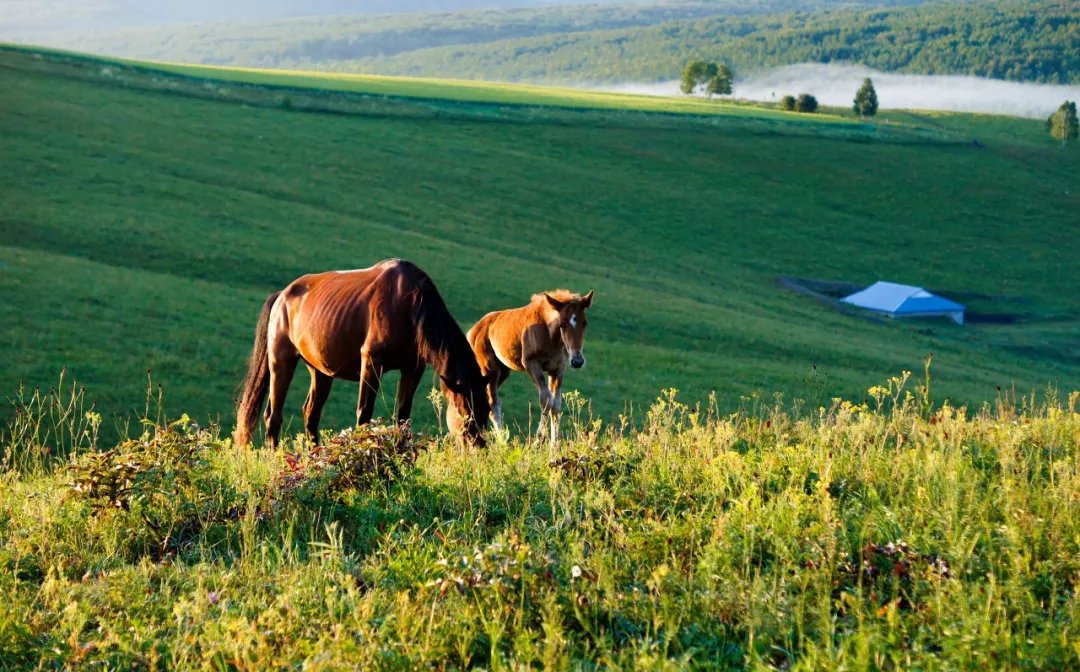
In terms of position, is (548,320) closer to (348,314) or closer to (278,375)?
(348,314)

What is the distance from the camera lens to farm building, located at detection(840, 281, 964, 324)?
54.8m

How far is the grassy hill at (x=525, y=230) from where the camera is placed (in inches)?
1224

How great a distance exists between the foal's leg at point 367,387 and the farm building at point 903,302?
46.6 metres

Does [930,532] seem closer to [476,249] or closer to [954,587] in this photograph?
[954,587]

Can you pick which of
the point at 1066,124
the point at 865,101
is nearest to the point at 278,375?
the point at 865,101

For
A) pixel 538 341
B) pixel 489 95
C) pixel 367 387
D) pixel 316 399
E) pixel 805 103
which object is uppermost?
pixel 805 103

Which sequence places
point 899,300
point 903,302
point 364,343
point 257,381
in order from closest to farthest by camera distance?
point 364,343, point 257,381, point 903,302, point 899,300

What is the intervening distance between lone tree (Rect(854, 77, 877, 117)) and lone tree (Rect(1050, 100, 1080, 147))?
19198 millimetres

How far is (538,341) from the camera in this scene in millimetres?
13883

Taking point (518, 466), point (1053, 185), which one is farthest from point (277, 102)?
point (518, 466)

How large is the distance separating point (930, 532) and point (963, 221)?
7344 cm

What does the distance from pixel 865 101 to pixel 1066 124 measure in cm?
2103

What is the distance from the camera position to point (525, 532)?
5.84m

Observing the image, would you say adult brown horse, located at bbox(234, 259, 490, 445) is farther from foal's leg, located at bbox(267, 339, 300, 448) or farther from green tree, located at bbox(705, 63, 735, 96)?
green tree, located at bbox(705, 63, 735, 96)
